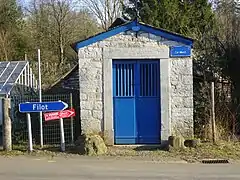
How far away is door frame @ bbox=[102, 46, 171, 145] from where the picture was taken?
14180mm

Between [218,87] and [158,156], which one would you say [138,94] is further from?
[218,87]

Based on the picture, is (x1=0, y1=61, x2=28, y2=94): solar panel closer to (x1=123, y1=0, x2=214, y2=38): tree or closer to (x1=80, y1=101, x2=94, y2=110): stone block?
(x1=80, y1=101, x2=94, y2=110): stone block

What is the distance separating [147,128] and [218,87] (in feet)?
12.2

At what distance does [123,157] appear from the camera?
12.7m

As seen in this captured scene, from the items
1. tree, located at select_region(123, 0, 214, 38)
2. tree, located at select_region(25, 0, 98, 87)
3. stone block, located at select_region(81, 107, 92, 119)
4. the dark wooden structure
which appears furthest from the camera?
tree, located at select_region(25, 0, 98, 87)

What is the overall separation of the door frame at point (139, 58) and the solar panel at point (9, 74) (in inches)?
166

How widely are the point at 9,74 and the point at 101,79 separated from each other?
5671 mm

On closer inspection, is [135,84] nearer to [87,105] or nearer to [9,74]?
[87,105]

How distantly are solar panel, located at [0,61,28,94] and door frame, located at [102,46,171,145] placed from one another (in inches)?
166

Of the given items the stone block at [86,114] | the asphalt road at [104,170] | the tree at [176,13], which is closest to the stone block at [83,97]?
the stone block at [86,114]

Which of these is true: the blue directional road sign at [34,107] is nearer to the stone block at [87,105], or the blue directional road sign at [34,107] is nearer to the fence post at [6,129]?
the fence post at [6,129]

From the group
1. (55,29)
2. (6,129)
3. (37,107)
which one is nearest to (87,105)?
(37,107)

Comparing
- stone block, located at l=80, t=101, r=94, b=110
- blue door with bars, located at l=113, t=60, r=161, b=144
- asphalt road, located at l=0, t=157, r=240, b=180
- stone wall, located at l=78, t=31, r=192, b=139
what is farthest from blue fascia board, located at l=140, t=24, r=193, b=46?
asphalt road, located at l=0, t=157, r=240, b=180

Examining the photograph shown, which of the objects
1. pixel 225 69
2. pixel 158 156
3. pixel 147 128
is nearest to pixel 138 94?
pixel 147 128
